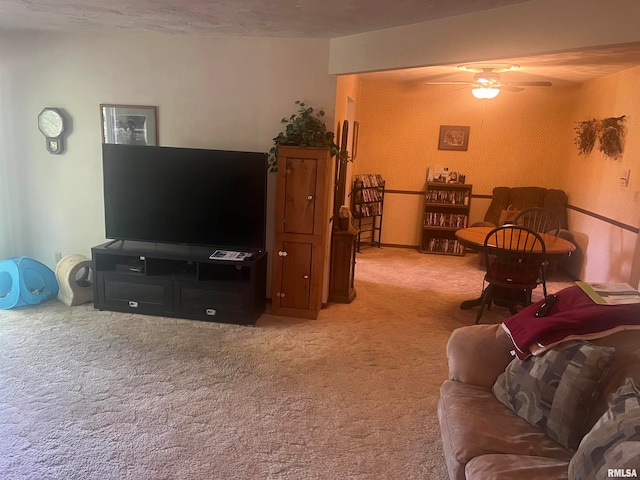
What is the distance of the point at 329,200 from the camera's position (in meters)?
4.15

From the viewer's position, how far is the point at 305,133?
3771mm

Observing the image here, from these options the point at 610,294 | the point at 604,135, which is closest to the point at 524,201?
the point at 604,135

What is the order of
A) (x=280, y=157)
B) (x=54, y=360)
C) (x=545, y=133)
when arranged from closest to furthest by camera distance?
1. (x=54, y=360)
2. (x=280, y=157)
3. (x=545, y=133)

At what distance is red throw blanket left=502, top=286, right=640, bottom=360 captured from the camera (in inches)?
75.4

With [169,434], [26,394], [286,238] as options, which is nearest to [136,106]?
[286,238]

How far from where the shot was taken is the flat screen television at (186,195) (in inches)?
150

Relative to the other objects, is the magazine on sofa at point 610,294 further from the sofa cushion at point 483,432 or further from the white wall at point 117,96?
the white wall at point 117,96

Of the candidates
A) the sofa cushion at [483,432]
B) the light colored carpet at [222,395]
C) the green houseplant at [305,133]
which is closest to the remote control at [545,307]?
the sofa cushion at [483,432]

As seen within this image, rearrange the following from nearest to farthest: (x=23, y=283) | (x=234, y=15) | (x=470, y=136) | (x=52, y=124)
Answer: (x=234, y=15)
(x=23, y=283)
(x=52, y=124)
(x=470, y=136)

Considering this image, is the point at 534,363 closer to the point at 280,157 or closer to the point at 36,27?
the point at 280,157

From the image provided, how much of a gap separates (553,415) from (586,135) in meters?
4.91

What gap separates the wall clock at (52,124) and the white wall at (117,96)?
0.08 metres

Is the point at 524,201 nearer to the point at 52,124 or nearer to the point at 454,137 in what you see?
the point at 454,137

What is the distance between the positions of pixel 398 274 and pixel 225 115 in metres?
2.81
